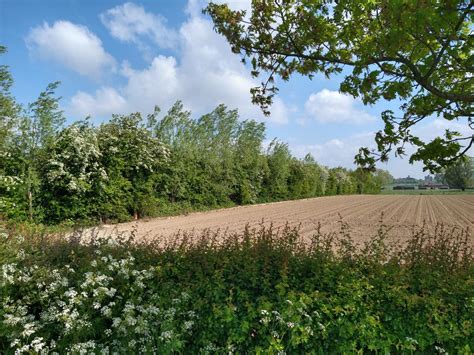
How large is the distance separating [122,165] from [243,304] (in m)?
13.8

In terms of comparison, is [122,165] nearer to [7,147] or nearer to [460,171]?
[7,147]

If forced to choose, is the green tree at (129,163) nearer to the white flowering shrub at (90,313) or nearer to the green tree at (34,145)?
the green tree at (34,145)

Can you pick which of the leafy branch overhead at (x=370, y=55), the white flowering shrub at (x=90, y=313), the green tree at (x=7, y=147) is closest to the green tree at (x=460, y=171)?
the leafy branch overhead at (x=370, y=55)

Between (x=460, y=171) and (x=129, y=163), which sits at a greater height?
(x=460, y=171)

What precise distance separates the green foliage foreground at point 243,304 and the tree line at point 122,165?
1553 millimetres

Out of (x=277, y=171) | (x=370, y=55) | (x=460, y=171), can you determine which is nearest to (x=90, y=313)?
(x=370, y=55)

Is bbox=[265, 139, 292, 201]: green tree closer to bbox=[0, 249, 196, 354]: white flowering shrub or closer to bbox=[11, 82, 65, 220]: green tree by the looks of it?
bbox=[11, 82, 65, 220]: green tree

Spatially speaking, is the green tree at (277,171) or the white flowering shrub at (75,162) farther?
the green tree at (277,171)

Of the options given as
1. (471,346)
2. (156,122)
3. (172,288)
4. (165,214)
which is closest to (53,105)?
(156,122)

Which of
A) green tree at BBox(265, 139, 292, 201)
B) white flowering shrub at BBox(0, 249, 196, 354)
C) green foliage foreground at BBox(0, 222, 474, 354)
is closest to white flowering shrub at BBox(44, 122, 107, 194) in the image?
green foliage foreground at BBox(0, 222, 474, 354)

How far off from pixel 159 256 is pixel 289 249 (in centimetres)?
173

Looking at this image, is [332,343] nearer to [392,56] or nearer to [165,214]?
[392,56]

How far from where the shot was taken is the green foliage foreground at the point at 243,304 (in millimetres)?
3096

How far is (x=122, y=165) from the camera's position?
1595 centimetres
